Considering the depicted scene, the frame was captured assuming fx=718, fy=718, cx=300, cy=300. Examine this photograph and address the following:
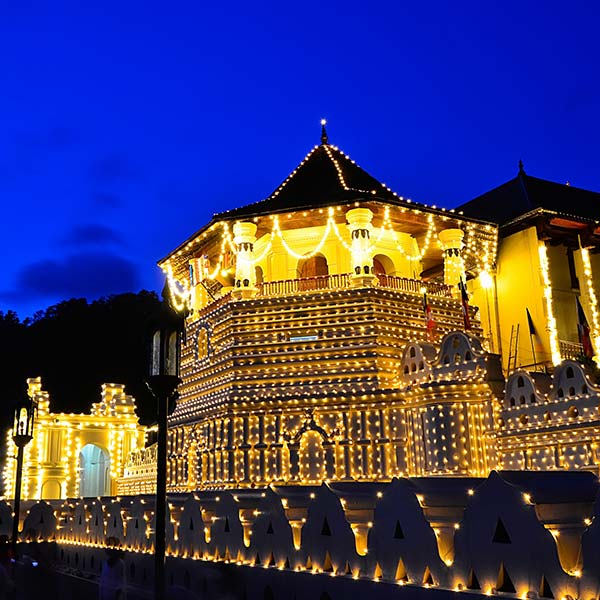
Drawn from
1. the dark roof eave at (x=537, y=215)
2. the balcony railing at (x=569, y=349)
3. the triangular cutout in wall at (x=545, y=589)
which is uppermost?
the dark roof eave at (x=537, y=215)

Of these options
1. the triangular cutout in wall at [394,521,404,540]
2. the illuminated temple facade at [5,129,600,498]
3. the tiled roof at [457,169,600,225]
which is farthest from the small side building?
the triangular cutout in wall at [394,521,404,540]

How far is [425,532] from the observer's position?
7246mm

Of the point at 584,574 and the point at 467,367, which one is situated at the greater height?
the point at 467,367

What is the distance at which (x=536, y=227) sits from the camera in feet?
76.7

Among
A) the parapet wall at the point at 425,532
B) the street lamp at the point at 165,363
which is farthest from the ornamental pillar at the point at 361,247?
the street lamp at the point at 165,363

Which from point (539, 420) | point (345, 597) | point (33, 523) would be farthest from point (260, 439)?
point (345, 597)

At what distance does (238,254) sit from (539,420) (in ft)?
31.4

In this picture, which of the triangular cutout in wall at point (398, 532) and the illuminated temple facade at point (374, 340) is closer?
the triangular cutout in wall at point (398, 532)

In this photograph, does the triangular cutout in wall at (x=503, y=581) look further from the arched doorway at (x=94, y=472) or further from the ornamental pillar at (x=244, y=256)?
the arched doorway at (x=94, y=472)

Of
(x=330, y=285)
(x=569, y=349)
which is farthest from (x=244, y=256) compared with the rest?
(x=569, y=349)

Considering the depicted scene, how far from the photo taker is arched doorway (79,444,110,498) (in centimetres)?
2914

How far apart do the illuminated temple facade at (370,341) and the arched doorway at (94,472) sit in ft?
27.0

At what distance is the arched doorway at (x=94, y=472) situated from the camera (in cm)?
2914

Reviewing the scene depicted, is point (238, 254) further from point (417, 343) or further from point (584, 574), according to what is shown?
point (584, 574)
